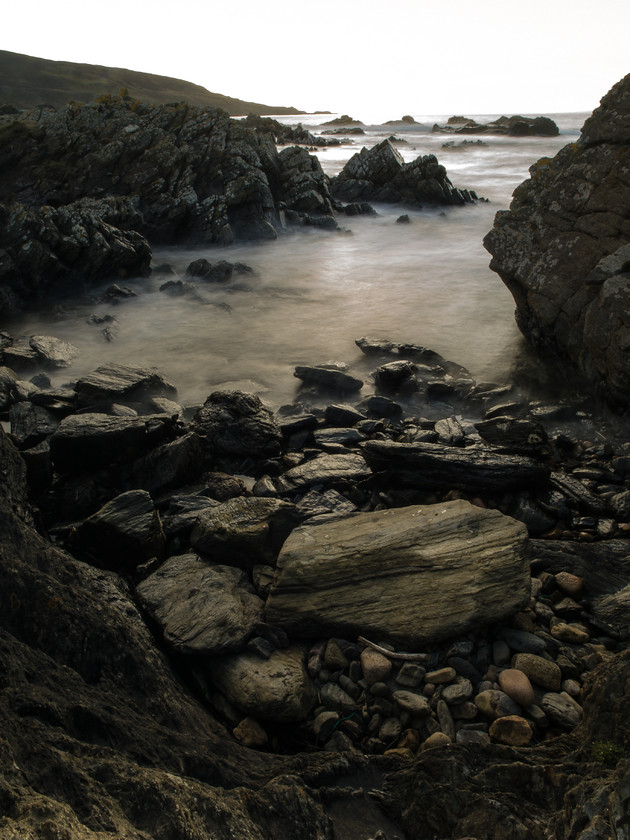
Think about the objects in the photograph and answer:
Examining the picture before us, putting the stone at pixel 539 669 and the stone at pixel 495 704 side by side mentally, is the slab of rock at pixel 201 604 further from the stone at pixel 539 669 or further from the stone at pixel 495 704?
the stone at pixel 539 669

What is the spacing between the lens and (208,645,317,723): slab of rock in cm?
334

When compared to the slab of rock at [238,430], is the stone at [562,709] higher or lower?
lower

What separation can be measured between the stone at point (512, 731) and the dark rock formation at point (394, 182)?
21.4 meters

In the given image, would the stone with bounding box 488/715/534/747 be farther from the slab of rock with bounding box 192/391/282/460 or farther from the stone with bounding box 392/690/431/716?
the slab of rock with bounding box 192/391/282/460

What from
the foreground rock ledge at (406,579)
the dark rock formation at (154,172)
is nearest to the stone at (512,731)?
the foreground rock ledge at (406,579)

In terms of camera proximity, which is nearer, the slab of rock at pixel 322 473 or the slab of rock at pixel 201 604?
the slab of rock at pixel 201 604

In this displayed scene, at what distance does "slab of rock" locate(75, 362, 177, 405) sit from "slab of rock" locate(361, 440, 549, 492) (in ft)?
12.3

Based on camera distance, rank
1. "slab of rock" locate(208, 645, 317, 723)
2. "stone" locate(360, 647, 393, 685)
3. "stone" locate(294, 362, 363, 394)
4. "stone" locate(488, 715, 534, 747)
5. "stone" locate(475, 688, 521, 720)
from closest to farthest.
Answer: "stone" locate(488, 715, 534, 747)
"stone" locate(475, 688, 521, 720)
"slab of rock" locate(208, 645, 317, 723)
"stone" locate(360, 647, 393, 685)
"stone" locate(294, 362, 363, 394)

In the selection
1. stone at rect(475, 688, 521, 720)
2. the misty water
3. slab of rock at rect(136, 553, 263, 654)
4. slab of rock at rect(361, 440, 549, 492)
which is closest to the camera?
stone at rect(475, 688, 521, 720)

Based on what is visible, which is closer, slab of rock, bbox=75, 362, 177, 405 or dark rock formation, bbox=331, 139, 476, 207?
slab of rock, bbox=75, 362, 177, 405

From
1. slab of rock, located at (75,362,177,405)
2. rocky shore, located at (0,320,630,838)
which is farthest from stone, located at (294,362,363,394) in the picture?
slab of rock, located at (75,362,177,405)

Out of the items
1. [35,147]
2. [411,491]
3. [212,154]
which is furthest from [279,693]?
[35,147]

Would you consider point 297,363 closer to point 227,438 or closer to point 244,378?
point 244,378

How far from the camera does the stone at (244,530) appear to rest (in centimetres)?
446
